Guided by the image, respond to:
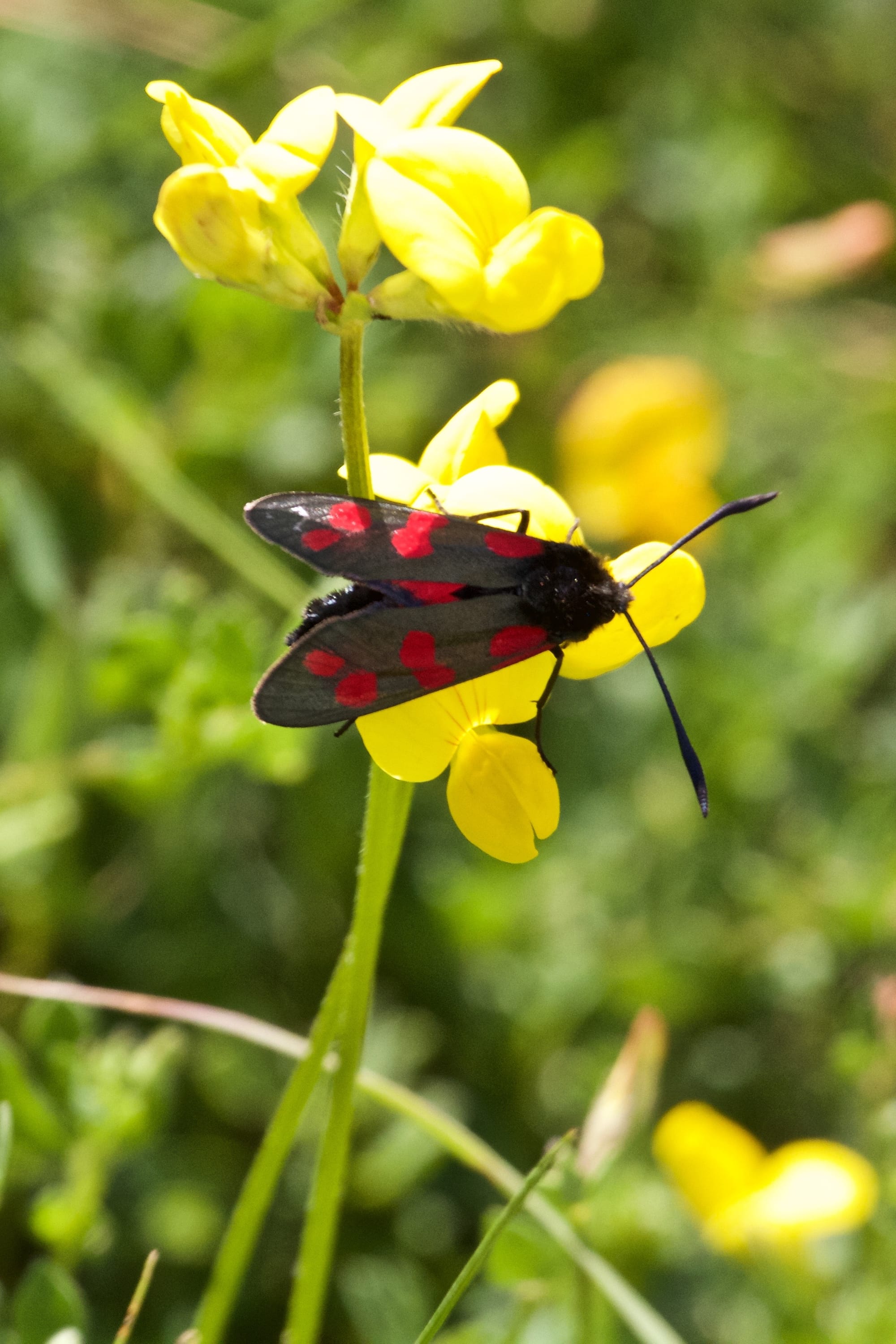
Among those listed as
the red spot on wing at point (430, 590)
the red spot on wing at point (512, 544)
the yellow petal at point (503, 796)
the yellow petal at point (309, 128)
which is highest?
the yellow petal at point (309, 128)

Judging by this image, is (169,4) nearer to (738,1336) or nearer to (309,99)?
(309,99)

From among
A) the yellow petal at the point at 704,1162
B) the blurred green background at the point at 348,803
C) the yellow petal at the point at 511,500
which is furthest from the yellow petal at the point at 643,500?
the yellow petal at the point at 511,500

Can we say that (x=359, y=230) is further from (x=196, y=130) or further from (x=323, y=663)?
(x=323, y=663)

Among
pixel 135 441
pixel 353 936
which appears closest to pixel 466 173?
pixel 353 936

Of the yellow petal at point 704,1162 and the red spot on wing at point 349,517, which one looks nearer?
the red spot on wing at point 349,517

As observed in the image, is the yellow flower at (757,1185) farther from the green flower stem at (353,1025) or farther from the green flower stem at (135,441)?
the green flower stem at (135,441)

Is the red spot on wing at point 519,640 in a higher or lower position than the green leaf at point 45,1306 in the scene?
higher
